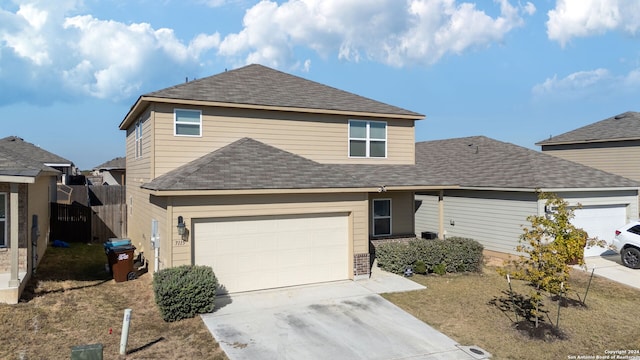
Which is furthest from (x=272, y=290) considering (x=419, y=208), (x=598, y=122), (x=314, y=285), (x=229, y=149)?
(x=598, y=122)

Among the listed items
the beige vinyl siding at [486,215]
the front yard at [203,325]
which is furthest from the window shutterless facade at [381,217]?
the front yard at [203,325]

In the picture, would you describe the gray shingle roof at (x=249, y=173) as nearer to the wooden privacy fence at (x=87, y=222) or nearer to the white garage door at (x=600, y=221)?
the wooden privacy fence at (x=87, y=222)

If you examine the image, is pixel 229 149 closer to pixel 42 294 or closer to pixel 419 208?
pixel 42 294

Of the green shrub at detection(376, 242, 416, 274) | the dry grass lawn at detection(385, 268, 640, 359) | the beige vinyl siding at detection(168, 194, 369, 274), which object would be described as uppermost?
the beige vinyl siding at detection(168, 194, 369, 274)

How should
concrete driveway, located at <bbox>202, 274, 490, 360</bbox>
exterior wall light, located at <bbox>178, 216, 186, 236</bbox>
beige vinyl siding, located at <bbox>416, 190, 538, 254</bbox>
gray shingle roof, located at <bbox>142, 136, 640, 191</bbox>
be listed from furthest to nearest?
beige vinyl siding, located at <bbox>416, 190, 538, 254</bbox> < gray shingle roof, located at <bbox>142, 136, 640, 191</bbox> < exterior wall light, located at <bbox>178, 216, 186, 236</bbox> < concrete driveway, located at <bbox>202, 274, 490, 360</bbox>

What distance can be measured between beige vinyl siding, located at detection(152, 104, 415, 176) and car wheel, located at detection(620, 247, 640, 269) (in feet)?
26.9

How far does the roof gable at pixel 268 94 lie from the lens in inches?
542

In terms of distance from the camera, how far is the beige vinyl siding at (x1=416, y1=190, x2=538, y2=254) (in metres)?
15.7

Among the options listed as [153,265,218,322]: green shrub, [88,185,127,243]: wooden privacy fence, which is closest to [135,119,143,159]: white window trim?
[88,185,127,243]: wooden privacy fence

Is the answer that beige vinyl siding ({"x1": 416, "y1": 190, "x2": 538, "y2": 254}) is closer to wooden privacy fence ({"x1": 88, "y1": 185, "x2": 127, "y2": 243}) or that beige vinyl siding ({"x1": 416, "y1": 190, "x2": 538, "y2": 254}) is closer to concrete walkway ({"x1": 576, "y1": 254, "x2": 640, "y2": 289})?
concrete walkway ({"x1": 576, "y1": 254, "x2": 640, "y2": 289})

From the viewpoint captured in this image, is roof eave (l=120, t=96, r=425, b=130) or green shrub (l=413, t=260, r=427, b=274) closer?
roof eave (l=120, t=96, r=425, b=130)

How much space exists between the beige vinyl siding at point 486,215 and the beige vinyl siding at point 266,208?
664cm

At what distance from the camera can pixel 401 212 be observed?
17359 mm

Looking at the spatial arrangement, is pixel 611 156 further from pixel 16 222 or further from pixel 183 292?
pixel 16 222
